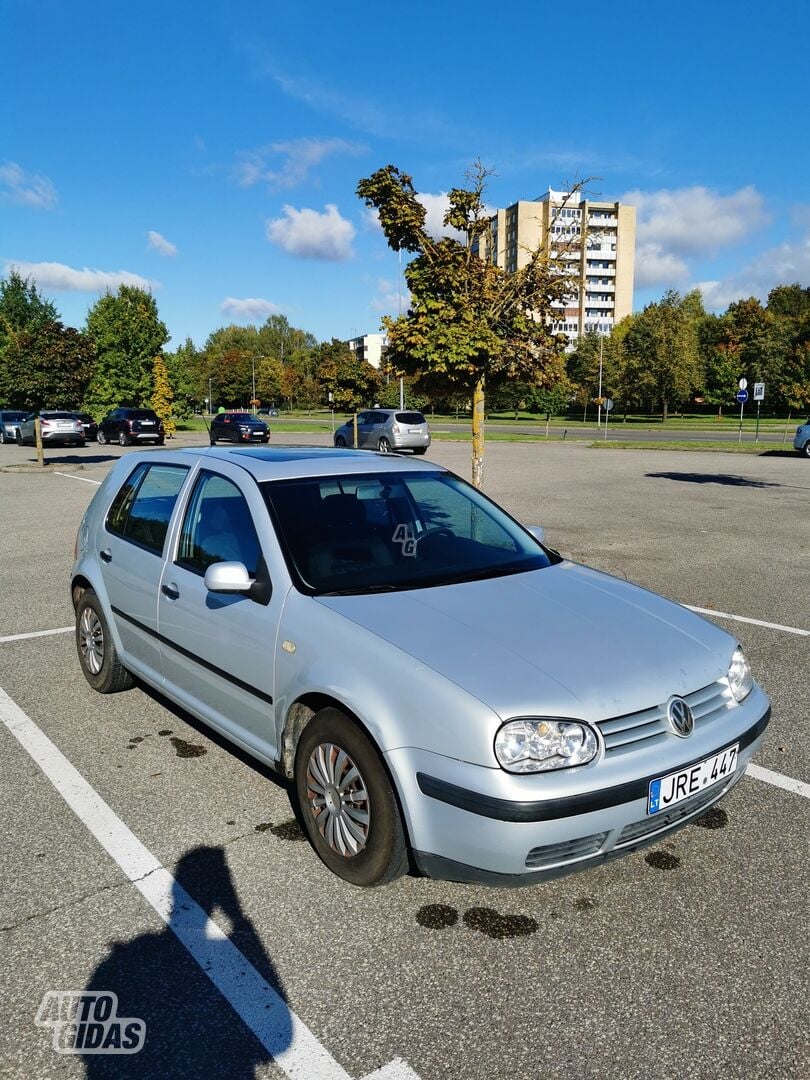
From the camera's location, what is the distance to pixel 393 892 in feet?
9.59

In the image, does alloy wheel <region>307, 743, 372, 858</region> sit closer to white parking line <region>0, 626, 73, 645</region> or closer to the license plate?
the license plate

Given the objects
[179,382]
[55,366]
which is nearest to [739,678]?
[55,366]

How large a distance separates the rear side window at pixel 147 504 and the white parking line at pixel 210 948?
1.25m

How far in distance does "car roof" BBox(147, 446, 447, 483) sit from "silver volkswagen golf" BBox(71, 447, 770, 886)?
0.8 inches

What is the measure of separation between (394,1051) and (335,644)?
127cm

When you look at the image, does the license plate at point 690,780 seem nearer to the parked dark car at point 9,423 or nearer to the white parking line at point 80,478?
the white parking line at point 80,478

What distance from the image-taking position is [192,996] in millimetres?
2379

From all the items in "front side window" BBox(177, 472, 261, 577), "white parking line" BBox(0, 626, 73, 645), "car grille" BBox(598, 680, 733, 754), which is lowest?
"white parking line" BBox(0, 626, 73, 645)

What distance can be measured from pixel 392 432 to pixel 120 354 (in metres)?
28.2

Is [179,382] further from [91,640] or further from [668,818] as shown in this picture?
[668,818]

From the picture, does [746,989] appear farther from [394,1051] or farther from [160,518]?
[160,518]

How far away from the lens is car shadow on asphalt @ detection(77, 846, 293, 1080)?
215cm

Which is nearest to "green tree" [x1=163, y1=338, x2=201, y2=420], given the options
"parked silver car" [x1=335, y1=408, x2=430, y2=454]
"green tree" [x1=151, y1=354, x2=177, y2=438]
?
"green tree" [x1=151, y1=354, x2=177, y2=438]

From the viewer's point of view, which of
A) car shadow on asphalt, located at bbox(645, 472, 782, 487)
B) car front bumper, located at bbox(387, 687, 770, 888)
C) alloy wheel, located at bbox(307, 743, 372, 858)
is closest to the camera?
car front bumper, located at bbox(387, 687, 770, 888)
